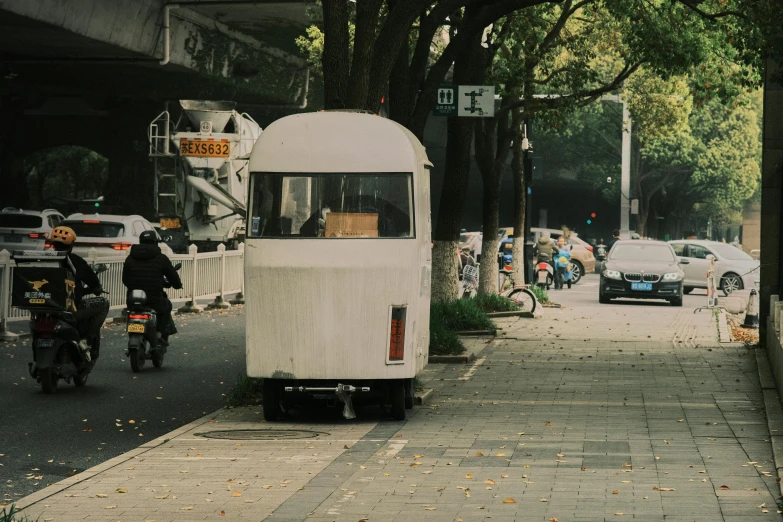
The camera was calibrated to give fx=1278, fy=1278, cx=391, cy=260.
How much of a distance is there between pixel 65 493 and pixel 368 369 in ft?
11.8

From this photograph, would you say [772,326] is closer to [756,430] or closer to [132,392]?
[756,430]

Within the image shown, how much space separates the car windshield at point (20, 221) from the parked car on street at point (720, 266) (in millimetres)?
17172

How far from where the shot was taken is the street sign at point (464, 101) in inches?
691

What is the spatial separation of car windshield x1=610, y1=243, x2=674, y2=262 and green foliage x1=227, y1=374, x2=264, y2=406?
1982cm

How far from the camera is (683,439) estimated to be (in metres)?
10.3

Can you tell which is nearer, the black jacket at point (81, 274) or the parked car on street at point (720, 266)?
the black jacket at point (81, 274)

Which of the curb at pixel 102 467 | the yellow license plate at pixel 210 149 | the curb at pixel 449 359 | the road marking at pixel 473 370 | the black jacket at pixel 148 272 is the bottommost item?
the curb at pixel 102 467

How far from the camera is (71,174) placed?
67.0 metres

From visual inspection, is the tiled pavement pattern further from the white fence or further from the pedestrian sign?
the white fence

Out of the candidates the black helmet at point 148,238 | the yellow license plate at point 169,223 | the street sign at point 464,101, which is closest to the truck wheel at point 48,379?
the black helmet at point 148,238

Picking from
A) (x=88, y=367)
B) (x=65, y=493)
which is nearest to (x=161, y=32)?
(x=88, y=367)

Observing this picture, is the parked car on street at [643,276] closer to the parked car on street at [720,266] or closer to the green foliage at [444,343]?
the parked car on street at [720,266]

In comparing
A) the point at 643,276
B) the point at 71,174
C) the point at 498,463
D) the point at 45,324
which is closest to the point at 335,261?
the point at 498,463

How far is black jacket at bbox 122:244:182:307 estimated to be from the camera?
50.1ft
